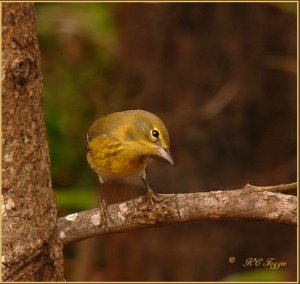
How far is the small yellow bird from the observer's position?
4.20m

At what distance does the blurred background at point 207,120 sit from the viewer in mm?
6543

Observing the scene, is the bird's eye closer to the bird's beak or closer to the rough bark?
the bird's beak

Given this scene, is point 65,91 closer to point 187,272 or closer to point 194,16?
point 194,16

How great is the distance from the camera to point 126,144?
4.43m

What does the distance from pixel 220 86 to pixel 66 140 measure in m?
1.57

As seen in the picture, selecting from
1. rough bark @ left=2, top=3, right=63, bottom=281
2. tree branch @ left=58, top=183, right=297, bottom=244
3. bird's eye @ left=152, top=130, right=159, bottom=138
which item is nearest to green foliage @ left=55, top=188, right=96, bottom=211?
bird's eye @ left=152, top=130, right=159, bottom=138

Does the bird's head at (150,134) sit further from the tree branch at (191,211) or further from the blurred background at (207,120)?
the blurred background at (207,120)

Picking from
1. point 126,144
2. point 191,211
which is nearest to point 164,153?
point 126,144

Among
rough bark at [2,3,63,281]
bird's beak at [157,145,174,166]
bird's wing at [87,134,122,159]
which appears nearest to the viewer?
rough bark at [2,3,63,281]

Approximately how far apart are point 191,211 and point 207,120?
3265 mm

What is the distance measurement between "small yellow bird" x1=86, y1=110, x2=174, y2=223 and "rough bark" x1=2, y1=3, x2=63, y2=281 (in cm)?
98

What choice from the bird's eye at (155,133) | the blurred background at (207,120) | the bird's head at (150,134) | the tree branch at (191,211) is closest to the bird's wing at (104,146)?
the bird's head at (150,134)

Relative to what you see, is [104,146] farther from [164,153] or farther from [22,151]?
[22,151]

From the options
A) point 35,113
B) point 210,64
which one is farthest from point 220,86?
point 35,113
